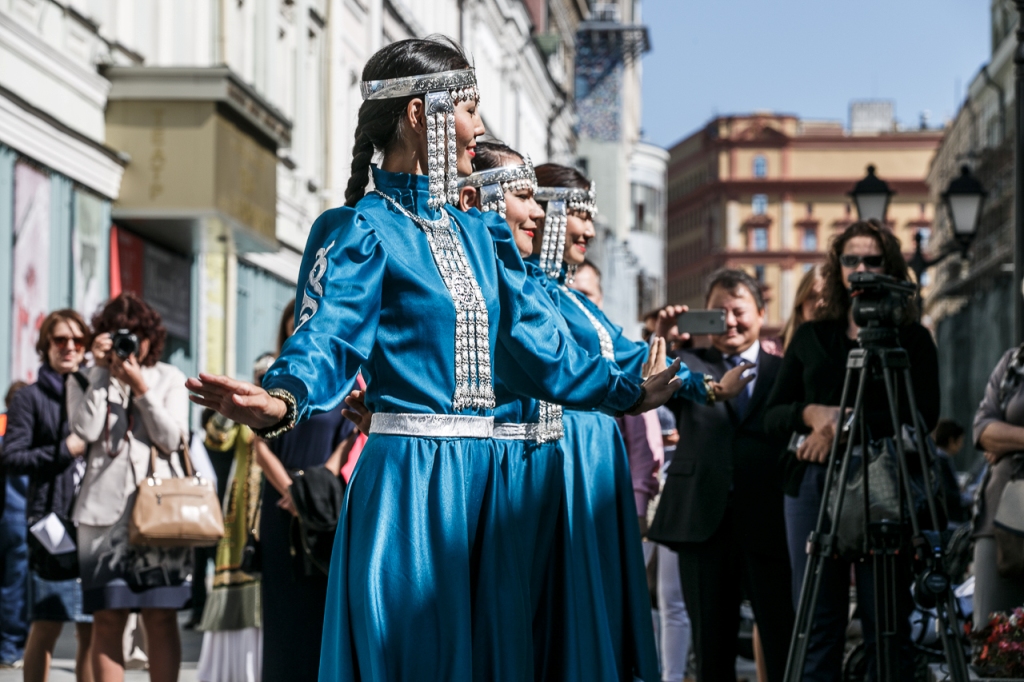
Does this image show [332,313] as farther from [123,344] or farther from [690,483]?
[690,483]

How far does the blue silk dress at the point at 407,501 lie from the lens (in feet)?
13.3

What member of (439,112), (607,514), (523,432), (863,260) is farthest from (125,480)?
(439,112)

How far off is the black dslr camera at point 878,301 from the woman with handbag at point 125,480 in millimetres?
2953

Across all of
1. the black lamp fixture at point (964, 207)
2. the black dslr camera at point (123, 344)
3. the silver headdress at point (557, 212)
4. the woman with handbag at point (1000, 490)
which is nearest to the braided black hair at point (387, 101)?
the silver headdress at point (557, 212)

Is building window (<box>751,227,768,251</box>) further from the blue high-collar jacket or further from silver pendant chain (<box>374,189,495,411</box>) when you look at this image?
silver pendant chain (<box>374,189,495,411</box>)

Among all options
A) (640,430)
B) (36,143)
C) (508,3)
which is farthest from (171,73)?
(508,3)

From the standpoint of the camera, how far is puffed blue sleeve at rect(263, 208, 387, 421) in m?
3.76

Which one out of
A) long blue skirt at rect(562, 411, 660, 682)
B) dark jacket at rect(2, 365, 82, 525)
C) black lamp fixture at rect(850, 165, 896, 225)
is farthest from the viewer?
black lamp fixture at rect(850, 165, 896, 225)

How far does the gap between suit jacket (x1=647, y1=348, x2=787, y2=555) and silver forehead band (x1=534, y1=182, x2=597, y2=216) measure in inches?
32.4

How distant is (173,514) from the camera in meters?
7.34

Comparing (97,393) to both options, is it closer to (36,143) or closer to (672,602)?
(672,602)

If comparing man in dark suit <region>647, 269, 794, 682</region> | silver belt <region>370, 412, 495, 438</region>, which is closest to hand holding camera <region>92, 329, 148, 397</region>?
man in dark suit <region>647, 269, 794, 682</region>

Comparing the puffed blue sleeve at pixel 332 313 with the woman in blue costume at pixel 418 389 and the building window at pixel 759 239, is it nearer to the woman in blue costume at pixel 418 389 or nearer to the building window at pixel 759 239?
the woman in blue costume at pixel 418 389

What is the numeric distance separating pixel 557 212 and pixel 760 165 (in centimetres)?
13715
